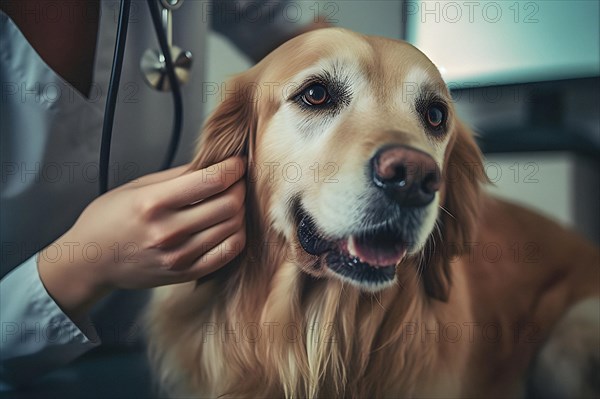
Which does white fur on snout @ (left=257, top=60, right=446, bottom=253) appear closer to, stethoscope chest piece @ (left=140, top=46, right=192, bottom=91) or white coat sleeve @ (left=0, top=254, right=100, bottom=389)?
stethoscope chest piece @ (left=140, top=46, right=192, bottom=91)

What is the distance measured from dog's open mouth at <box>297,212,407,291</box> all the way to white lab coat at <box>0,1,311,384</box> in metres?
0.18

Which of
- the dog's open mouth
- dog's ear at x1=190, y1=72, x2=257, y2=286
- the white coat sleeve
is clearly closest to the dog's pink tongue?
the dog's open mouth

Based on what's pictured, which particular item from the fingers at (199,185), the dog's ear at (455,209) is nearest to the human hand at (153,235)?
the fingers at (199,185)

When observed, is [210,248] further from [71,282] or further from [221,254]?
[71,282]

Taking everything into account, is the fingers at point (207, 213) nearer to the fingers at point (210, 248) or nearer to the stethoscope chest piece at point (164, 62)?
the fingers at point (210, 248)

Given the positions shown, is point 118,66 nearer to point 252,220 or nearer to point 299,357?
point 252,220

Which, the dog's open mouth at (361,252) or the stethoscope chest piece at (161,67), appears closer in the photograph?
the dog's open mouth at (361,252)

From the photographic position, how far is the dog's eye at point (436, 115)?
638 mm

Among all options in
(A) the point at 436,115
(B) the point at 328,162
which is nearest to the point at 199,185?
(B) the point at 328,162

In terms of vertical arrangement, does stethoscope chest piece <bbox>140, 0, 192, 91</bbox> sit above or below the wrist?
above

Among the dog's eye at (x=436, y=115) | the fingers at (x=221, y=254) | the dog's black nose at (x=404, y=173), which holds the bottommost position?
the fingers at (x=221, y=254)

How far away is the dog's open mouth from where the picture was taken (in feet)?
2.00

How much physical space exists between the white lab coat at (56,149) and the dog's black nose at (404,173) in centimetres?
24

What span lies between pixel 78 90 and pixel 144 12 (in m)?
0.13
